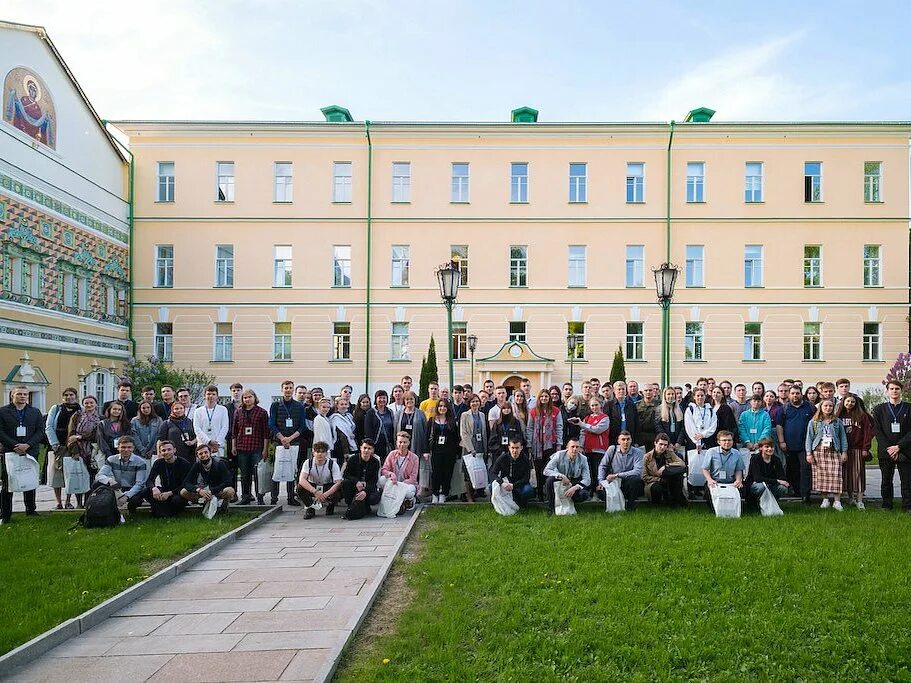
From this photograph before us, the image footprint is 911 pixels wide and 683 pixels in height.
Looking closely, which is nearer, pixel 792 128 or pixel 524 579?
pixel 524 579

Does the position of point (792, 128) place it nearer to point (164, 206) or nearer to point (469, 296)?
point (469, 296)

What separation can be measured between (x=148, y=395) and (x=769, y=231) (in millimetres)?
27889

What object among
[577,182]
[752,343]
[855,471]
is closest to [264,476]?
[855,471]

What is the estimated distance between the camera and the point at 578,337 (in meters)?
31.6

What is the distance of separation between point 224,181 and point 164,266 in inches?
181

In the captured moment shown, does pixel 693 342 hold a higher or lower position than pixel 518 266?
lower

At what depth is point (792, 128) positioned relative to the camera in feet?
103

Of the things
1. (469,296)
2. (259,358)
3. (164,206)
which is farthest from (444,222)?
(164,206)

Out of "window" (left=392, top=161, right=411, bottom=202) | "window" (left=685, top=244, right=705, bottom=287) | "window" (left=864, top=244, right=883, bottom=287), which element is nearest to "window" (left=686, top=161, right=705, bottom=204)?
"window" (left=685, top=244, right=705, bottom=287)

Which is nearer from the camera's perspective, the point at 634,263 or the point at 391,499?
the point at 391,499

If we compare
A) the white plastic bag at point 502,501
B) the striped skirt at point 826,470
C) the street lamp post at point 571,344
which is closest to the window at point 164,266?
the street lamp post at point 571,344

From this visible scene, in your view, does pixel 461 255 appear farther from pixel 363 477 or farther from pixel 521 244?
pixel 363 477

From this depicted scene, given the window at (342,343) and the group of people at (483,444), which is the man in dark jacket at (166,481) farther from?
the window at (342,343)

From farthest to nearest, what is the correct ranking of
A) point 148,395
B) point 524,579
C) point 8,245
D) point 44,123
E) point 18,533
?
point 44,123, point 8,245, point 148,395, point 18,533, point 524,579
